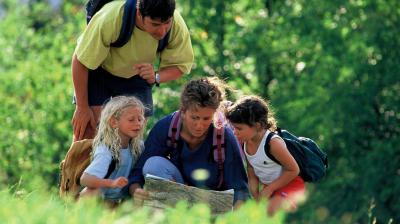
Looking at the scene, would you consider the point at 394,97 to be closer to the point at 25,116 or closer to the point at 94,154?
the point at 25,116

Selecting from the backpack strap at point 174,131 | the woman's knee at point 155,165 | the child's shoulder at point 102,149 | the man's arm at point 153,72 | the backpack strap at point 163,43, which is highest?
the backpack strap at point 163,43

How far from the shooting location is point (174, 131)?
6770 millimetres

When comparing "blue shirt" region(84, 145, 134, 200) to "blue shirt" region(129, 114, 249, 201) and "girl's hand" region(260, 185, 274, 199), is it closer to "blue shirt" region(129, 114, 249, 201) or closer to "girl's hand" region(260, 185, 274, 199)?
"blue shirt" region(129, 114, 249, 201)

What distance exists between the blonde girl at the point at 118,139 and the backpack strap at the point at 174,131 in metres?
0.19

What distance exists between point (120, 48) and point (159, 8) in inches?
19.7

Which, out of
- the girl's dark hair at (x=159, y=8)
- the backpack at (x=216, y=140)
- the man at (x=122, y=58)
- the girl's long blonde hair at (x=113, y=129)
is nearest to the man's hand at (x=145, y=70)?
the man at (x=122, y=58)

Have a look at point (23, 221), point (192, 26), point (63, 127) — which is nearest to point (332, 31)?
point (192, 26)

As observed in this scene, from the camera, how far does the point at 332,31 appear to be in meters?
18.5

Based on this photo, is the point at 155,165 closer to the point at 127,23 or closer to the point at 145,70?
the point at 145,70

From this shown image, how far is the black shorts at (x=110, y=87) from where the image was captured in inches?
279

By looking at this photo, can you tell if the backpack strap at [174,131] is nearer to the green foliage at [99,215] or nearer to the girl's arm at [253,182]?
the girl's arm at [253,182]

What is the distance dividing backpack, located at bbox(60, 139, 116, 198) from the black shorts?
335mm

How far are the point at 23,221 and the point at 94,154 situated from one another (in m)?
2.55

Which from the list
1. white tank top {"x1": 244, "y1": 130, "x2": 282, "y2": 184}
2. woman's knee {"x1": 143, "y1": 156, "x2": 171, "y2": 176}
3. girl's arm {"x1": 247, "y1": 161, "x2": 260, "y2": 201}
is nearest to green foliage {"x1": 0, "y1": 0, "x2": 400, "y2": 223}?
girl's arm {"x1": 247, "y1": 161, "x2": 260, "y2": 201}
